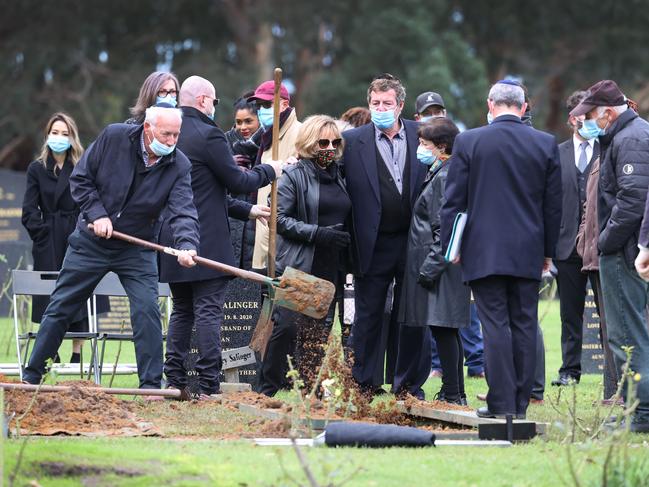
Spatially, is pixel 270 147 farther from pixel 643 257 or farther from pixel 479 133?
pixel 643 257

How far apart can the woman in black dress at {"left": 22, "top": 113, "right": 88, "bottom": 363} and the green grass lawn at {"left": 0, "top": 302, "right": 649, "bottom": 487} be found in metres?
5.77

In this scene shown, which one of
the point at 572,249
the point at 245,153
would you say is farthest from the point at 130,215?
the point at 572,249

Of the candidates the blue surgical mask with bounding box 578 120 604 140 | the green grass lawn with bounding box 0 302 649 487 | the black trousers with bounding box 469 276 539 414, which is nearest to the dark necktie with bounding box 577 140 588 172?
the blue surgical mask with bounding box 578 120 604 140

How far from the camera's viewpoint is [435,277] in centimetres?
1057

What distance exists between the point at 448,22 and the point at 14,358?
2692 centimetres

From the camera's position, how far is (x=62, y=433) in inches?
341

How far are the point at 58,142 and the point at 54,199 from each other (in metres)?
0.59

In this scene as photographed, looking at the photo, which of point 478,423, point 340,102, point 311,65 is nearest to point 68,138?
point 478,423

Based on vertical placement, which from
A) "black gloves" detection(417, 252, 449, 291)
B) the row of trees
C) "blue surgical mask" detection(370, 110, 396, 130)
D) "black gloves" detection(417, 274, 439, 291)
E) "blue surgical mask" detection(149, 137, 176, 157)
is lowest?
"black gloves" detection(417, 274, 439, 291)

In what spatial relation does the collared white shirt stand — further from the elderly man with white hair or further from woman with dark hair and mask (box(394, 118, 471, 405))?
the elderly man with white hair

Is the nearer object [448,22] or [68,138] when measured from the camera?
[68,138]

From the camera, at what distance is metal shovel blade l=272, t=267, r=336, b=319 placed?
10.4 m

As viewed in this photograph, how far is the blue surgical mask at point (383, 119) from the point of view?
36.2 ft

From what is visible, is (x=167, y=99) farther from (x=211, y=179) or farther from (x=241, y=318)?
(x=241, y=318)
